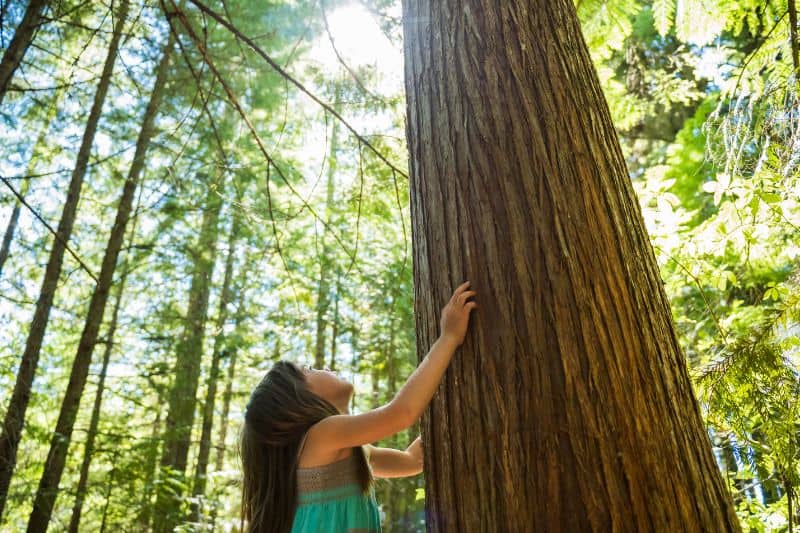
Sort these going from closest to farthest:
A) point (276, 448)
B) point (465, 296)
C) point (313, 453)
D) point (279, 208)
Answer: point (465, 296) < point (313, 453) < point (276, 448) < point (279, 208)

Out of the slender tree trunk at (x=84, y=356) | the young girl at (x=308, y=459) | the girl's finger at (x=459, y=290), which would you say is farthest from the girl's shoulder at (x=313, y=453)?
the slender tree trunk at (x=84, y=356)

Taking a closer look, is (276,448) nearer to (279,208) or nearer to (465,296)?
(465,296)

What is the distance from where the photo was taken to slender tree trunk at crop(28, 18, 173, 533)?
18.4 ft

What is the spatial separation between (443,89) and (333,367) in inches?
378

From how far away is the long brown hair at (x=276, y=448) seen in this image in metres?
2.22

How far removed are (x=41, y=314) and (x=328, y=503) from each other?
483 centimetres

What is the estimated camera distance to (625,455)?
3.77ft

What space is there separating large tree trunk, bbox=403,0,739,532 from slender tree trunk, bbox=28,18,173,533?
473 centimetres

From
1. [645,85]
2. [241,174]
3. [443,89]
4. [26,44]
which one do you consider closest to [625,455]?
[443,89]

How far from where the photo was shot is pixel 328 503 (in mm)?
2172

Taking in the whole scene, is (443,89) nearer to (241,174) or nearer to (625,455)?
(625,455)

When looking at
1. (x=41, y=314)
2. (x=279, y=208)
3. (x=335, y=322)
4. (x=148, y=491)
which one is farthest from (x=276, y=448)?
(x=335, y=322)

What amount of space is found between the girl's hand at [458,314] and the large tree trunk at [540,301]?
3cm

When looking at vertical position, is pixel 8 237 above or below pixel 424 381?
above
